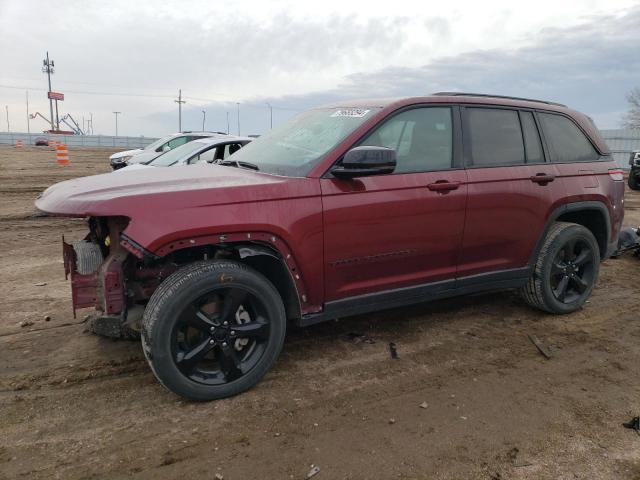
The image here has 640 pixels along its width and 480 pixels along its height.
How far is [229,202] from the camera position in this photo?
302cm

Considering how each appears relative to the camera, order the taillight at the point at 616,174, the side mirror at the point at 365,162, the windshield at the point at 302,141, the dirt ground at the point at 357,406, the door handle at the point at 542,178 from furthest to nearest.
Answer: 1. the taillight at the point at 616,174
2. the door handle at the point at 542,178
3. the windshield at the point at 302,141
4. the side mirror at the point at 365,162
5. the dirt ground at the point at 357,406

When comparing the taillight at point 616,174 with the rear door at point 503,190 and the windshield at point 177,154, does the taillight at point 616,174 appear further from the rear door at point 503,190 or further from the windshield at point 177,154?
the windshield at point 177,154

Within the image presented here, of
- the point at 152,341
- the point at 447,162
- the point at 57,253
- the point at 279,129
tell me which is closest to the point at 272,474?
the point at 152,341

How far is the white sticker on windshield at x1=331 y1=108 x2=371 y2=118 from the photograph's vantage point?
370 centimetres

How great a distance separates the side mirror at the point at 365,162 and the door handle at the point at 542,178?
156 centimetres

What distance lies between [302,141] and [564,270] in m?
2.70

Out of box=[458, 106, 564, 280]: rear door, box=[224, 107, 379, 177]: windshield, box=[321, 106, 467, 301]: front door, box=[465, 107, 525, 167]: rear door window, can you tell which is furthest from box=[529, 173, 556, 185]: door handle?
box=[224, 107, 379, 177]: windshield

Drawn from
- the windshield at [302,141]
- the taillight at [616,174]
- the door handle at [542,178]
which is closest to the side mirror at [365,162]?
the windshield at [302,141]

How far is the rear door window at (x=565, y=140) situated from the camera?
448 centimetres

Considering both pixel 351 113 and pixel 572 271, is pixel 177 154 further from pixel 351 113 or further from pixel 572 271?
pixel 572 271

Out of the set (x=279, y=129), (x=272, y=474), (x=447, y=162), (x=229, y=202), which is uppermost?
(x=279, y=129)

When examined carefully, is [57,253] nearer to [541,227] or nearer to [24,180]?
[541,227]

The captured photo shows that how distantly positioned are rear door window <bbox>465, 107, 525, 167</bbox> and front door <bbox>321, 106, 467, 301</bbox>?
176 mm

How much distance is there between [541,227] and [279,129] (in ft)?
7.93
